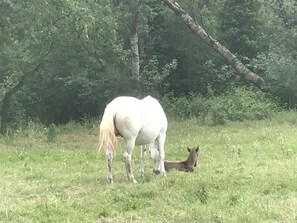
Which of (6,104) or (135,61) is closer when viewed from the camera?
(6,104)

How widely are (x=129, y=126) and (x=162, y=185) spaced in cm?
133

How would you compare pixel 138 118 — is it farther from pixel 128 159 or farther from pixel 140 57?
pixel 140 57

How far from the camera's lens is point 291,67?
66.9 feet

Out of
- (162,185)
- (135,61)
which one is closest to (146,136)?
(162,185)

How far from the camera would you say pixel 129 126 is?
9.26 m

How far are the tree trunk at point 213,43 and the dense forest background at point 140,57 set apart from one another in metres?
0.51

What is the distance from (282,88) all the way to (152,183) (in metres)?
13.6

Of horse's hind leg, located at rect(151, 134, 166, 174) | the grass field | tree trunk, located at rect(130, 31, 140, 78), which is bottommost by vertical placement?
the grass field

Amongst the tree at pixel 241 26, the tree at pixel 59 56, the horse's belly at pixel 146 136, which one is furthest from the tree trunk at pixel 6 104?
the tree at pixel 241 26

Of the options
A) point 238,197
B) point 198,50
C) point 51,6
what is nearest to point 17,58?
point 51,6

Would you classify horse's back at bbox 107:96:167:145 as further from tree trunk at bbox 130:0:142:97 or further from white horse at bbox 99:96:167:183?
tree trunk at bbox 130:0:142:97

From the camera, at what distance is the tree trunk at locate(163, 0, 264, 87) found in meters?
21.9

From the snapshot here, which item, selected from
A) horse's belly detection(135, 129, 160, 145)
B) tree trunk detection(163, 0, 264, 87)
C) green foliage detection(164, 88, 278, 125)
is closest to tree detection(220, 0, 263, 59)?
tree trunk detection(163, 0, 264, 87)

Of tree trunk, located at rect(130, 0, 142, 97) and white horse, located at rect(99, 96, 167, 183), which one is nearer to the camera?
white horse, located at rect(99, 96, 167, 183)
